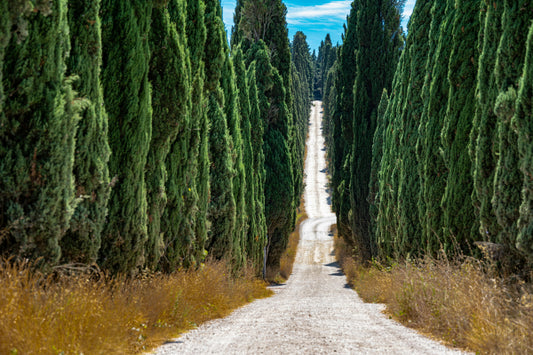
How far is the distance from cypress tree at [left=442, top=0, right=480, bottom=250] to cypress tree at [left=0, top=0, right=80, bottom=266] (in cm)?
686

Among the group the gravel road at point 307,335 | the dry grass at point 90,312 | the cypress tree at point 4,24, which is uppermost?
the cypress tree at point 4,24

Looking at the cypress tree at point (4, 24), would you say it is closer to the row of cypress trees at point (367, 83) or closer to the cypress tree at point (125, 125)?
the cypress tree at point (125, 125)

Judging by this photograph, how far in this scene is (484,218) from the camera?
718 cm

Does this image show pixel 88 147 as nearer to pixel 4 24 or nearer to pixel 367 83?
pixel 4 24

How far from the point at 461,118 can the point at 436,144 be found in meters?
1.56

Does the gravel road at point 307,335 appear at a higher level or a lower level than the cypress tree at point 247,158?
lower

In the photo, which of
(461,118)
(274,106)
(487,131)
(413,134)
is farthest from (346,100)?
Result: (487,131)

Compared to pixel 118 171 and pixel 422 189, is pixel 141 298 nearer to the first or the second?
pixel 118 171

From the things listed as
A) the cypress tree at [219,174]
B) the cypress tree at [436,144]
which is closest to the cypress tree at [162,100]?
the cypress tree at [219,174]

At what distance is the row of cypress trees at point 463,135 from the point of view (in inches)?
252

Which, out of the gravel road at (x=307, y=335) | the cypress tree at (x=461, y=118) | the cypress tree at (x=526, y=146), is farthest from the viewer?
the cypress tree at (x=461, y=118)

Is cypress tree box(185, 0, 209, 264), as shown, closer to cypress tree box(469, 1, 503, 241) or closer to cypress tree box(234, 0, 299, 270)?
cypress tree box(469, 1, 503, 241)

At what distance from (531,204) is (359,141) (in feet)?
57.8

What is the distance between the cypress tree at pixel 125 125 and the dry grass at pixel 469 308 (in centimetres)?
443
